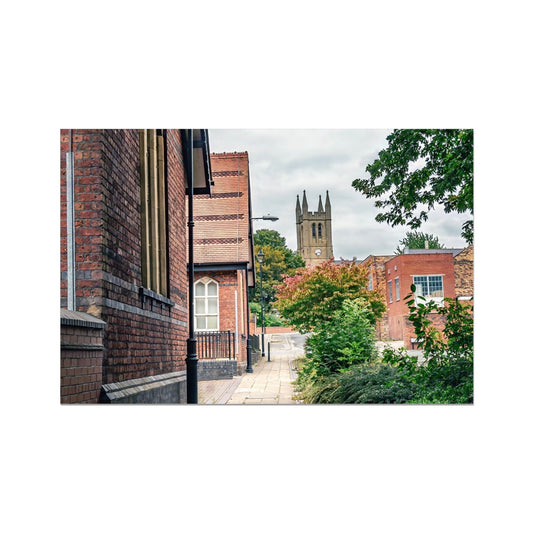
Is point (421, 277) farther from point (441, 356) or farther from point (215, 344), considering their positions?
point (215, 344)

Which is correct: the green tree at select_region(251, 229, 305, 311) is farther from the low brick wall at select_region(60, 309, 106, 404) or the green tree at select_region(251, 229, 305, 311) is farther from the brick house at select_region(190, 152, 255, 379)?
the low brick wall at select_region(60, 309, 106, 404)

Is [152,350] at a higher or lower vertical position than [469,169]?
lower

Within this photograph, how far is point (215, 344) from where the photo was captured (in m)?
13.0

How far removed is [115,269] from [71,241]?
525 mm

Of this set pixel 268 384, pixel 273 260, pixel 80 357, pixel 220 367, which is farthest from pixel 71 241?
pixel 220 367

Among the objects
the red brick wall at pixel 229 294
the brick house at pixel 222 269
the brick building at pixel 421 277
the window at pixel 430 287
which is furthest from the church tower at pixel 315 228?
the red brick wall at pixel 229 294

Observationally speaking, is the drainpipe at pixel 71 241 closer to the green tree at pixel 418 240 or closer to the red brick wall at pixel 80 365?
the red brick wall at pixel 80 365

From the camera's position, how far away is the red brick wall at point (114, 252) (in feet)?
17.2

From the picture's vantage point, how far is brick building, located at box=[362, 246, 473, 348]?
21.8ft
